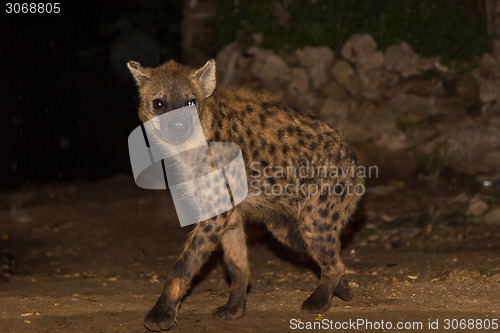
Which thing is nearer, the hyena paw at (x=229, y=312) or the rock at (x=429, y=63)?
the hyena paw at (x=229, y=312)

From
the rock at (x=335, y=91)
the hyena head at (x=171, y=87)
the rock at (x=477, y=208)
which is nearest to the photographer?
the hyena head at (x=171, y=87)

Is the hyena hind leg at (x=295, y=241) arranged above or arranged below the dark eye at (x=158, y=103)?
below

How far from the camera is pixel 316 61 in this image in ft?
23.7

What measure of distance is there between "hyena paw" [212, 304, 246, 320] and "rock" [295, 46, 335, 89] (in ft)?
13.5

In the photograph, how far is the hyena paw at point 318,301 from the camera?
11.8 feet

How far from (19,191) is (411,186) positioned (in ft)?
15.0

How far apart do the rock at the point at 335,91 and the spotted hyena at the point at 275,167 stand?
3444 millimetres

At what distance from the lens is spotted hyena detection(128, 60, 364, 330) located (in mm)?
3588

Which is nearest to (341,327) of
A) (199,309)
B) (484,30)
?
(199,309)

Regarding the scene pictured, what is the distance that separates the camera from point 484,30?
6.89m

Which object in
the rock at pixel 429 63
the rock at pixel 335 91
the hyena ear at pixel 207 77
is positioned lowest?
the rock at pixel 335 91

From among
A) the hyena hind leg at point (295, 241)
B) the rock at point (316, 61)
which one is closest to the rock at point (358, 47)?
the rock at point (316, 61)

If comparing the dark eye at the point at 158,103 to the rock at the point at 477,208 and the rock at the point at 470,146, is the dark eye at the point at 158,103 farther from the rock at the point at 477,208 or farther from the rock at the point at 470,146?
the rock at the point at 470,146

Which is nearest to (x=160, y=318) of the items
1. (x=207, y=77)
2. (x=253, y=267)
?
(x=207, y=77)
